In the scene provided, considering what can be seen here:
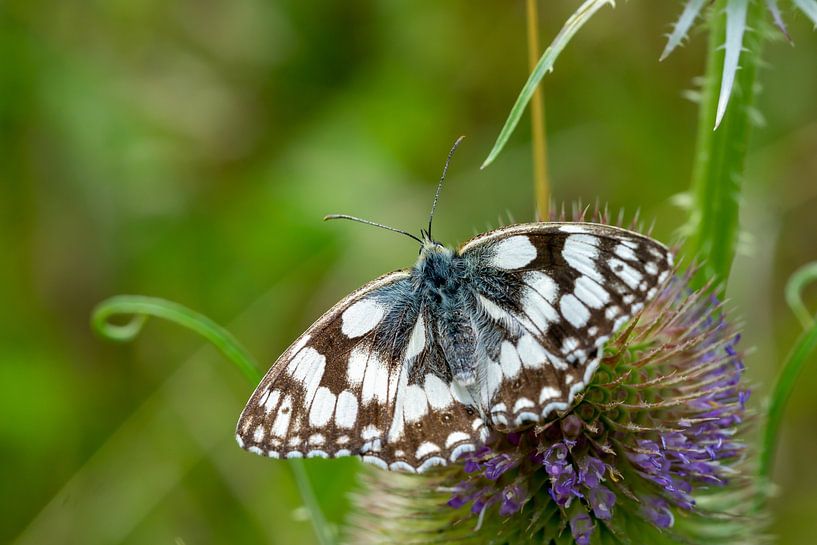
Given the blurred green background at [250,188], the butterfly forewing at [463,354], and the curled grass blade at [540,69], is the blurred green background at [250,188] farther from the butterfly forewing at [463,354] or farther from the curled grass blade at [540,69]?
the curled grass blade at [540,69]

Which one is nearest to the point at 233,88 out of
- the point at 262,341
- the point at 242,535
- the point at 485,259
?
the point at 262,341

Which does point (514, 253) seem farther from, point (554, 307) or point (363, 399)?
point (363, 399)

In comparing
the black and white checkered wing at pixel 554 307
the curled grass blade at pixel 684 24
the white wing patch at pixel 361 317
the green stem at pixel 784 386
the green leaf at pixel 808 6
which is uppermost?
the green leaf at pixel 808 6

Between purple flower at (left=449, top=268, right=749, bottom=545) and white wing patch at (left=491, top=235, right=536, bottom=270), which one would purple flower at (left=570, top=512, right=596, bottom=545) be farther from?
white wing patch at (left=491, top=235, right=536, bottom=270)

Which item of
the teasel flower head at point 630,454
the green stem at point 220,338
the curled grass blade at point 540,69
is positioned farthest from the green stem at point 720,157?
the green stem at point 220,338

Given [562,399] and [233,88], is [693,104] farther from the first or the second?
[562,399]
